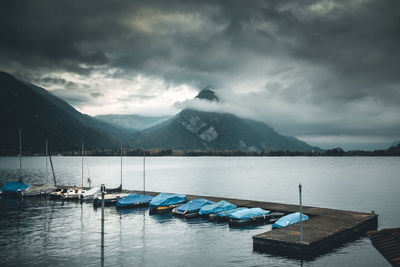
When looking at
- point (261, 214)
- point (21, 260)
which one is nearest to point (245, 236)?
point (261, 214)

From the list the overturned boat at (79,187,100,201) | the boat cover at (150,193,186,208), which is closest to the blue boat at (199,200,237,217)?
the boat cover at (150,193,186,208)

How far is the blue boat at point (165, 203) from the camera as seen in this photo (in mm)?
52156

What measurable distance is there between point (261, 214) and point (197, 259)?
16754mm

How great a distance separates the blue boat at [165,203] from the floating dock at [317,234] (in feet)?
74.1

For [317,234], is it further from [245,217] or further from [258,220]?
[258,220]

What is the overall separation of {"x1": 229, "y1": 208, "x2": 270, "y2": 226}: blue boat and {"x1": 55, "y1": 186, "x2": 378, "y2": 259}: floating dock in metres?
7.05

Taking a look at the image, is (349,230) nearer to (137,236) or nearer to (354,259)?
(354,259)

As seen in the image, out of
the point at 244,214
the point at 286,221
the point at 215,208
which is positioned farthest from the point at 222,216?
the point at 286,221

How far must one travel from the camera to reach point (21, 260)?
28.1 meters

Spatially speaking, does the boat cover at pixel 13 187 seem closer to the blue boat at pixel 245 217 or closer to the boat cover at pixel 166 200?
the boat cover at pixel 166 200

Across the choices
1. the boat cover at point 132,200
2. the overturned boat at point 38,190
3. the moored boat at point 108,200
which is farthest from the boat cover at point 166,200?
the overturned boat at point 38,190

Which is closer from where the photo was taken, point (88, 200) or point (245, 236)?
point (245, 236)

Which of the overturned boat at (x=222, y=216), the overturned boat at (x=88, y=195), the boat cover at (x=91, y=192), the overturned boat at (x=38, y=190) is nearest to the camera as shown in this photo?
the overturned boat at (x=222, y=216)

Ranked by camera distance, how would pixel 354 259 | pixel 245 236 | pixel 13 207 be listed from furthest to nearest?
pixel 13 207 → pixel 245 236 → pixel 354 259
